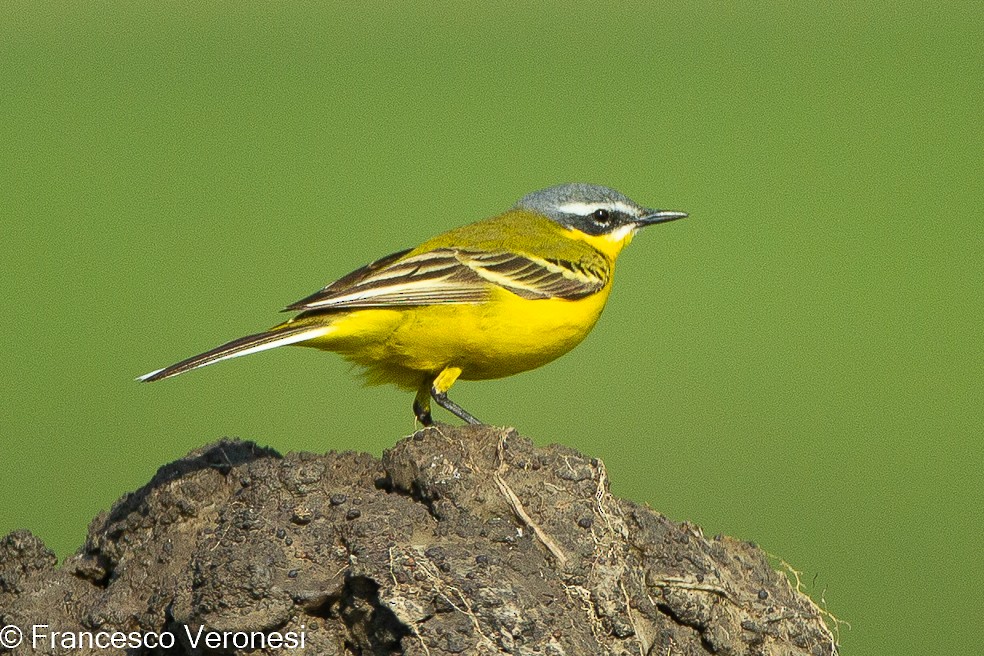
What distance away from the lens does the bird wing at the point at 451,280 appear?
8422 mm

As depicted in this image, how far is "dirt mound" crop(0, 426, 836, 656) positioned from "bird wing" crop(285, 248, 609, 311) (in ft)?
4.45

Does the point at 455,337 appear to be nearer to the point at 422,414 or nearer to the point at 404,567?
the point at 422,414

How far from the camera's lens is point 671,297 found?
23953 millimetres

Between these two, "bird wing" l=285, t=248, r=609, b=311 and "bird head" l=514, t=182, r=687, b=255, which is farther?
"bird head" l=514, t=182, r=687, b=255

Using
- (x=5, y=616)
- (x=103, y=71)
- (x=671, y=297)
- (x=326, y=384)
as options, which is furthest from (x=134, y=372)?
(x=103, y=71)

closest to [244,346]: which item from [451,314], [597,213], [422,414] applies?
[451,314]

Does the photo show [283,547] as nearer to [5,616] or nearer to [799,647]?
[5,616]

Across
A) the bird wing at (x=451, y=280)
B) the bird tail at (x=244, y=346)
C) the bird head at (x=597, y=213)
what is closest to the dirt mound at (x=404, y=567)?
the bird tail at (x=244, y=346)

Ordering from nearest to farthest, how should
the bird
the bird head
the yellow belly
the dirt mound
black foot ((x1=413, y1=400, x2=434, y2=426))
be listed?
the dirt mound, the bird, the yellow belly, black foot ((x1=413, y1=400, x2=434, y2=426)), the bird head

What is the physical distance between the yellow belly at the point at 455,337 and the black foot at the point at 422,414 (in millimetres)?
137

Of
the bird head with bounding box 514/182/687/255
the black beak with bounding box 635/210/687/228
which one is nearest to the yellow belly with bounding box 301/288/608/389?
the bird head with bounding box 514/182/687/255

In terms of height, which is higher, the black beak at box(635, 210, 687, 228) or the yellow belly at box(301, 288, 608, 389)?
the black beak at box(635, 210, 687, 228)

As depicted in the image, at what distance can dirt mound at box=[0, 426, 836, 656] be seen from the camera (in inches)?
230

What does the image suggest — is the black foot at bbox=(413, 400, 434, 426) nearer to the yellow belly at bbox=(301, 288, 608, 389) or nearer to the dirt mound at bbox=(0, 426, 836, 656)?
the yellow belly at bbox=(301, 288, 608, 389)
